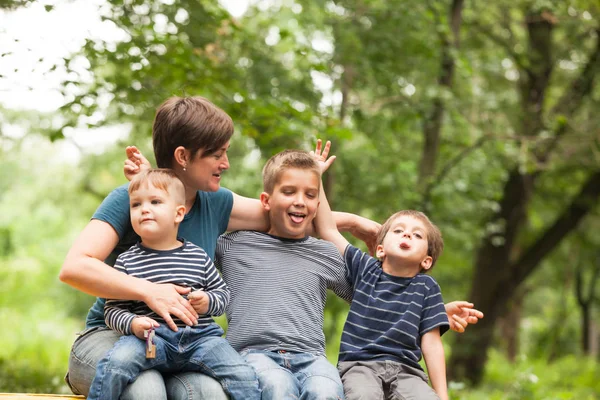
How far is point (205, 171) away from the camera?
3152 millimetres

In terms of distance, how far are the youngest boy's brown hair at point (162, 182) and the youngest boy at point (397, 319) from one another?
91 centimetres

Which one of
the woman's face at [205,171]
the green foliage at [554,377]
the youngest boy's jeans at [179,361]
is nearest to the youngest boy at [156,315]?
the youngest boy's jeans at [179,361]

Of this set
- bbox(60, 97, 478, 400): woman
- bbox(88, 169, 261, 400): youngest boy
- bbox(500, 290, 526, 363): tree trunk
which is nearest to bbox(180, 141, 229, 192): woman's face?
bbox(60, 97, 478, 400): woman

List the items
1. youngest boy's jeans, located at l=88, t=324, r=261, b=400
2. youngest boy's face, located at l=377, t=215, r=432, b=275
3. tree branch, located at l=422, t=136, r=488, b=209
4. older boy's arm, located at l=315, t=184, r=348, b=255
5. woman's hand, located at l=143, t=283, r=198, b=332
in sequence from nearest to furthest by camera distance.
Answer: youngest boy's jeans, located at l=88, t=324, r=261, b=400 < woman's hand, located at l=143, t=283, r=198, b=332 < youngest boy's face, located at l=377, t=215, r=432, b=275 < older boy's arm, located at l=315, t=184, r=348, b=255 < tree branch, located at l=422, t=136, r=488, b=209

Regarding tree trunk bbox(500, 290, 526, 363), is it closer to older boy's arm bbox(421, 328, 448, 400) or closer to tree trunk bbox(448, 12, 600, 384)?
tree trunk bbox(448, 12, 600, 384)

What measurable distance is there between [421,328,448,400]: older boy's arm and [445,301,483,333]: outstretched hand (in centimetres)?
9

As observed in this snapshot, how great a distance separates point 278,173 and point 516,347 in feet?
52.9

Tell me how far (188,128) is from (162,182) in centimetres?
30

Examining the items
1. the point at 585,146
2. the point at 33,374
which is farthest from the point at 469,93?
the point at 33,374

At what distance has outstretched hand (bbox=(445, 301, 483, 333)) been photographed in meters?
3.20

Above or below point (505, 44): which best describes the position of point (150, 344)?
below

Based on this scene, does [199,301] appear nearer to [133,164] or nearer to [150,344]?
[150,344]

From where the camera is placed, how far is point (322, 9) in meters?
7.58

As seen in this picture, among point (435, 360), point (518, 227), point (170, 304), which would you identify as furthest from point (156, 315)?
point (518, 227)
